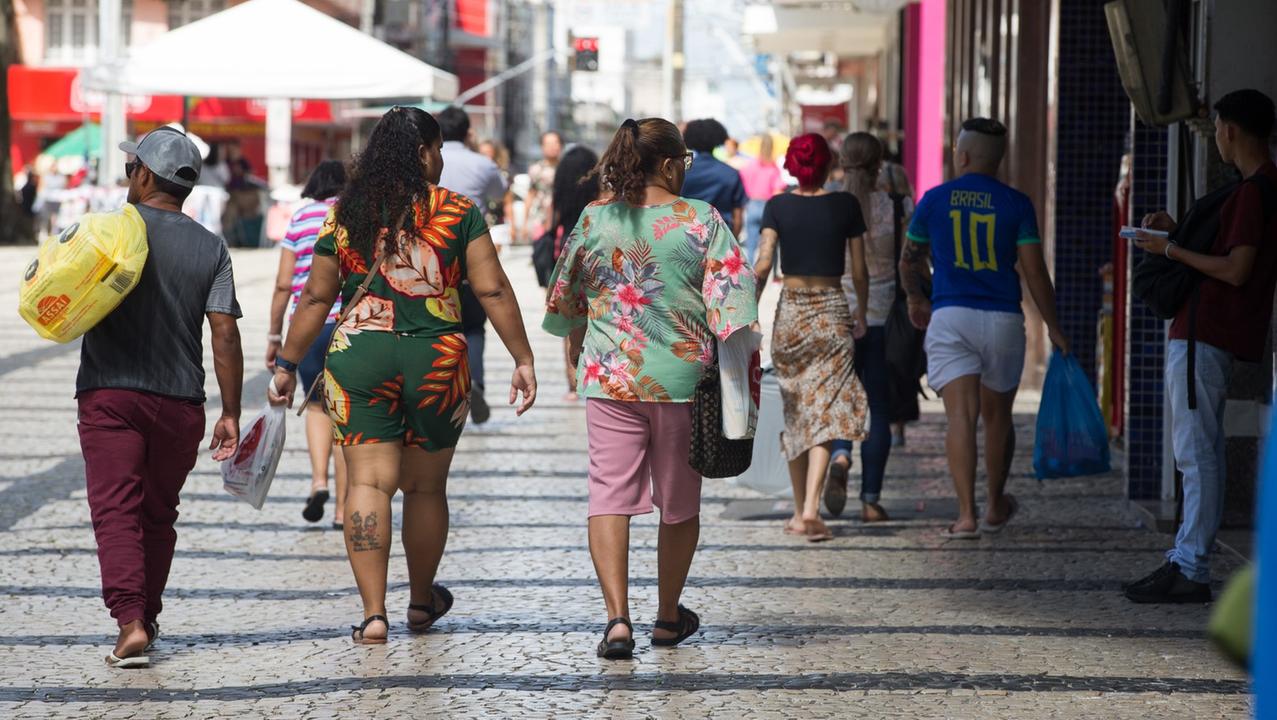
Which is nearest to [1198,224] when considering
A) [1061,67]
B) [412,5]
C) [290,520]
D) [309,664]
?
[309,664]

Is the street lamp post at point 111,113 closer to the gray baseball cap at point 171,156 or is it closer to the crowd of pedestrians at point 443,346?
the gray baseball cap at point 171,156

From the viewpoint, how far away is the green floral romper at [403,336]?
5789mm

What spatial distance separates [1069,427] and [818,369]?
3.40 feet

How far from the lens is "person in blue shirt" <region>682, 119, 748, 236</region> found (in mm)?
10836

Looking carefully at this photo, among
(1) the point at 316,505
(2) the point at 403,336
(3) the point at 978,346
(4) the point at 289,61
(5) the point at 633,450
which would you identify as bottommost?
(1) the point at 316,505

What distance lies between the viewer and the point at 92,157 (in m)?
38.8

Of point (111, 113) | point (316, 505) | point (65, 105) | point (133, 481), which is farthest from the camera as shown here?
point (65, 105)

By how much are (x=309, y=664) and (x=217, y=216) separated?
23.4 metres

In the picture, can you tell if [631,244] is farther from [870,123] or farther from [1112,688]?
[870,123]

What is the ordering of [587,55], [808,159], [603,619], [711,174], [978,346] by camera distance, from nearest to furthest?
[603,619], [978,346], [808,159], [711,174], [587,55]

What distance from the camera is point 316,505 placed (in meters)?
8.23

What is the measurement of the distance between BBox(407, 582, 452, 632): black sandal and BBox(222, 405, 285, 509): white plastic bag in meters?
0.60

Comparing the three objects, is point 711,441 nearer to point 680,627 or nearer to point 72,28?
point 680,627

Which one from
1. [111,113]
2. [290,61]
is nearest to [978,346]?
[290,61]
